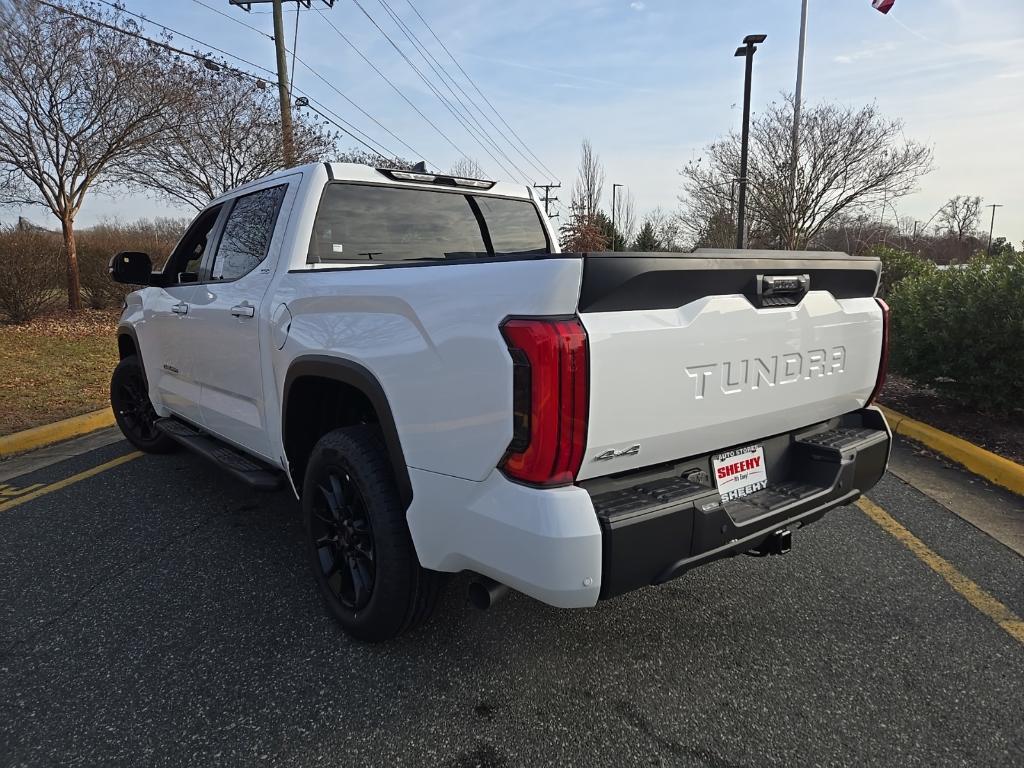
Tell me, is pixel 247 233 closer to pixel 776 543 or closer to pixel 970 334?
pixel 776 543

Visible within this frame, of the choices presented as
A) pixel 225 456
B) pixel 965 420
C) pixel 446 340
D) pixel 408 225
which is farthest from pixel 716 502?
pixel 965 420

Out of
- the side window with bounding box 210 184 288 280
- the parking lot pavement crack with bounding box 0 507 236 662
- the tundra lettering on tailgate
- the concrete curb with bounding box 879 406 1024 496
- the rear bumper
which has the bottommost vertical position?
the parking lot pavement crack with bounding box 0 507 236 662

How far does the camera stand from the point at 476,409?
1876 millimetres

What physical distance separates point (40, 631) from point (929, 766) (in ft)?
10.9

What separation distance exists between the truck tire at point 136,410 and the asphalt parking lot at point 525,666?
1637 mm

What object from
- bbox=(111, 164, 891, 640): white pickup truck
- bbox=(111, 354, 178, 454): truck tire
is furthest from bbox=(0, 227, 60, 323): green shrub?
bbox=(111, 164, 891, 640): white pickup truck

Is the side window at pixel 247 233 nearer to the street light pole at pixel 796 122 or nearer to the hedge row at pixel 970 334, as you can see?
the hedge row at pixel 970 334

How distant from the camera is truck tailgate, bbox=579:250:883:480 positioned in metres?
1.83

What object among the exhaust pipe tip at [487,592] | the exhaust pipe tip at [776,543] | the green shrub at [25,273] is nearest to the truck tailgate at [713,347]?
the exhaust pipe tip at [776,543]

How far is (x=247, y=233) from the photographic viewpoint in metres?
3.54

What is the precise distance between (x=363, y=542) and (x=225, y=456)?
58.6 inches

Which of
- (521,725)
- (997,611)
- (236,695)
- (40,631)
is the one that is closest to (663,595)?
(521,725)

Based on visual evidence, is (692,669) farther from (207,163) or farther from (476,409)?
(207,163)

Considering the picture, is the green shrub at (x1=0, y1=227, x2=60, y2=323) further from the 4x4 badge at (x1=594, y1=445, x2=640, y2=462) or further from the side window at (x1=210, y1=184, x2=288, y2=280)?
the 4x4 badge at (x1=594, y1=445, x2=640, y2=462)
